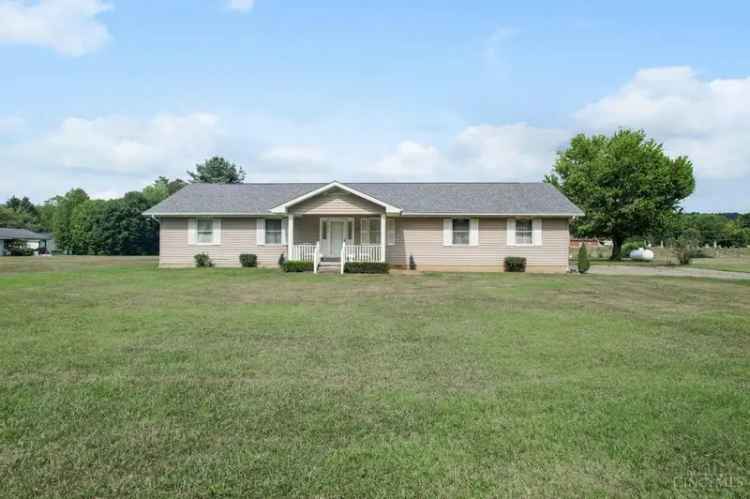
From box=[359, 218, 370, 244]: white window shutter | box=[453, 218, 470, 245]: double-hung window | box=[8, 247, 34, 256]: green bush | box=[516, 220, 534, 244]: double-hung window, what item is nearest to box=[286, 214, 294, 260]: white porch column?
box=[359, 218, 370, 244]: white window shutter

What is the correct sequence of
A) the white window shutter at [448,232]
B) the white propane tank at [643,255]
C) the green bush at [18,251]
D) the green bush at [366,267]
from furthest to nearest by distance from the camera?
the green bush at [18,251] < the white propane tank at [643,255] < the white window shutter at [448,232] < the green bush at [366,267]

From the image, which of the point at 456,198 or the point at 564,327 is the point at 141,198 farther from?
the point at 564,327

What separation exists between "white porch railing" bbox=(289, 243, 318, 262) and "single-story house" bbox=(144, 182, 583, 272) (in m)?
0.05

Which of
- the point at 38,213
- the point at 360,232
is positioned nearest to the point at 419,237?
the point at 360,232

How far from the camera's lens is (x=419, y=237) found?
22750mm

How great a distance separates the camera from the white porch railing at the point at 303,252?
21.2 metres

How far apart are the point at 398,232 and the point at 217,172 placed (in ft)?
115

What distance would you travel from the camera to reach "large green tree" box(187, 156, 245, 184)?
50.6m

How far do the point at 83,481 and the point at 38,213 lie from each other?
4481 inches

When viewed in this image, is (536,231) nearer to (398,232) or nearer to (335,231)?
(398,232)

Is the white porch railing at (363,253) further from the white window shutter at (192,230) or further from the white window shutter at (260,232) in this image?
the white window shutter at (192,230)

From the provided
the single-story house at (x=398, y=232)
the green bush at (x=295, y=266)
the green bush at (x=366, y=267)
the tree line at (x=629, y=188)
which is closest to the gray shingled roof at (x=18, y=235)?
the single-story house at (x=398, y=232)

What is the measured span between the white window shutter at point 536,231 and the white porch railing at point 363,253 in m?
7.89

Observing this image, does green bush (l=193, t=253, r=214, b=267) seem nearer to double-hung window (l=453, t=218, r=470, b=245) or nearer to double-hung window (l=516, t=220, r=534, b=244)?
double-hung window (l=453, t=218, r=470, b=245)
